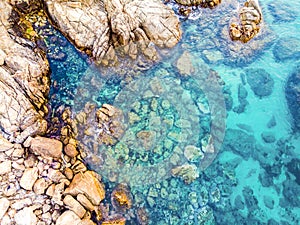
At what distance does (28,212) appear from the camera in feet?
24.1

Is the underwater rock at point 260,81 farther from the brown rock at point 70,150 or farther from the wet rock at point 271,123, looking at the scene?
the brown rock at point 70,150

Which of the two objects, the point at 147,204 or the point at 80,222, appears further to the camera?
the point at 147,204

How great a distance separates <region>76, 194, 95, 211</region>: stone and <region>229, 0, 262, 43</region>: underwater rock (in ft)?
26.3

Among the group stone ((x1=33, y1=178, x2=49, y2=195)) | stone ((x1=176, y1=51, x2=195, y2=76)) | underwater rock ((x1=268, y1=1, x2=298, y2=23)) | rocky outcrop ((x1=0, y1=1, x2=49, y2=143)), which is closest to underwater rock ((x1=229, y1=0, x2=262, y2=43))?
underwater rock ((x1=268, y1=1, x2=298, y2=23))

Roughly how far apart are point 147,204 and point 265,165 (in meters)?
3.89

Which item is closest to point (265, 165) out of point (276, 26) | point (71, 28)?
point (276, 26)

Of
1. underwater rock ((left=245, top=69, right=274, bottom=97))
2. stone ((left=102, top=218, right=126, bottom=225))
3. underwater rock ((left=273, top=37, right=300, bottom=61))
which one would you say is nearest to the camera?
stone ((left=102, top=218, right=126, bottom=225))

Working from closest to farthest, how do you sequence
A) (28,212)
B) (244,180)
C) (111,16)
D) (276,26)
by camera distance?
(28,212) < (244,180) < (111,16) < (276,26)

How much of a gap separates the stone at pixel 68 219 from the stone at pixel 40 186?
0.83 metres

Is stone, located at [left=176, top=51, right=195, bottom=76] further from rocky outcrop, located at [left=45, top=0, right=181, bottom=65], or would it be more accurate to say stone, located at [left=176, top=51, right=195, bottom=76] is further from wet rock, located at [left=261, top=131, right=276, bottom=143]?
wet rock, located at [left=261, top=131, right=276, bottom=143]

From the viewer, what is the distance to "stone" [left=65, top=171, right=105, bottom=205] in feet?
25.6

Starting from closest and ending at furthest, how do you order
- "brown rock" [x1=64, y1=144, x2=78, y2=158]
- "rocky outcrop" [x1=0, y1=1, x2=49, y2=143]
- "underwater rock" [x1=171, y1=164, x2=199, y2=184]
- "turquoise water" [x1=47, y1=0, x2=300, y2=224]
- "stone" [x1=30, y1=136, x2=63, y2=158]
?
"stone" [x1=30, y1=136, x2=63, y2=158]
"rocky outcrop" [x1=0, y1=1, x2=49, y2=143]
"brown rock" [x1=64, y1=144, x2=78, y2=158]
"turquoise water" [x1=47, y1=0, x2=300, y2=224]
"underwater rock" [x1=171, y1=164, x2=199, y2=184]

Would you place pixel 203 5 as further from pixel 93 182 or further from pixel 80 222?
pixel 80 222

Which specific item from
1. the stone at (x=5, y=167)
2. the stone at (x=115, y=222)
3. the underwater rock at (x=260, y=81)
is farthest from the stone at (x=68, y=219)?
the underwater rock at (x=260, y=81)
